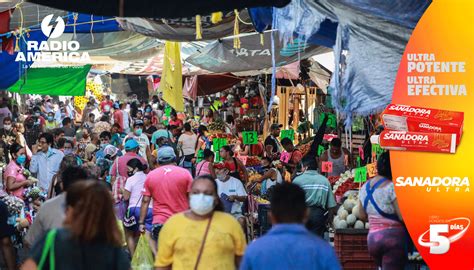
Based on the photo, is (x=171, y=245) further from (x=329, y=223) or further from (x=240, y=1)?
(x=329, y=223)

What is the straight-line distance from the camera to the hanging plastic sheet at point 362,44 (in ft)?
33.5

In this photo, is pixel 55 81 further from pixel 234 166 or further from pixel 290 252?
pixel 290 252

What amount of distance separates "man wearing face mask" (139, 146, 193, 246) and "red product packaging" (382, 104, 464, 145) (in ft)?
8.37

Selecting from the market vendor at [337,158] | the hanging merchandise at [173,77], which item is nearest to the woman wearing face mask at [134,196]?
the hanging merchandise at [173,77]

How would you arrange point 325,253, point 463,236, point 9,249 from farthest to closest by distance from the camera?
point 9,249
point 463,236
point 325,253

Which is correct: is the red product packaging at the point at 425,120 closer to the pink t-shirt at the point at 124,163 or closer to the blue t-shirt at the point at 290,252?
the blue t-shirt at the point at 290,252

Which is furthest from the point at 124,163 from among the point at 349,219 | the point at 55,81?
the point at 55,81

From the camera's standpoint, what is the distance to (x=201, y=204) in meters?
7.61

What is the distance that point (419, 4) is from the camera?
34.3ft

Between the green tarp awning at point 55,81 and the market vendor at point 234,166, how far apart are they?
8.81 m

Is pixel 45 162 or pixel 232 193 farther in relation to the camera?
pixel 45 162

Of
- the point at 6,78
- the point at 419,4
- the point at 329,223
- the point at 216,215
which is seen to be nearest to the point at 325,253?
the point at 216,215

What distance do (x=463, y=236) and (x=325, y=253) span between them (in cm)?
440

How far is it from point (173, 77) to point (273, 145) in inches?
190
